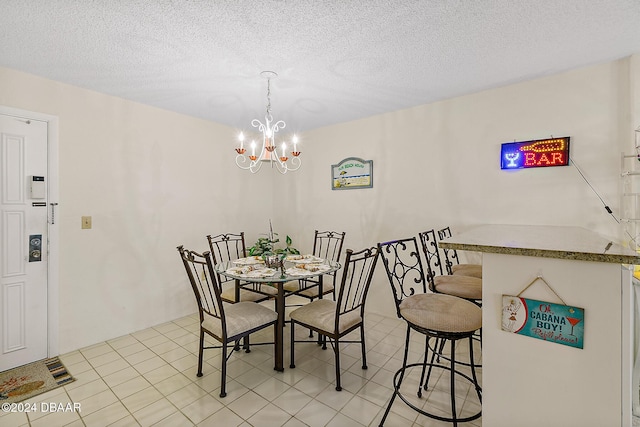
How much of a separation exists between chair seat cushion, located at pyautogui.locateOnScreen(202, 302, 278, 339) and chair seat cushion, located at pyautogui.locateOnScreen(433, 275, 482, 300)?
1.34 metres

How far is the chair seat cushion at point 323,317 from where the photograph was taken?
2.14m

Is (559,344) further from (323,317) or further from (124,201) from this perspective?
(124,201)

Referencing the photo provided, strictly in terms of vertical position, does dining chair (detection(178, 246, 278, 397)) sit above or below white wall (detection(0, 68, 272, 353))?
below

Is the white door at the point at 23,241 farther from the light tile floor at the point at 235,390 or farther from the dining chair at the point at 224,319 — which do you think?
the dining chair at the point at 224,319

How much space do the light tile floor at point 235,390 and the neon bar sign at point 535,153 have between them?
1.80 m

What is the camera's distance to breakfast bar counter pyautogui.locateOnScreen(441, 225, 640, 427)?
106 cm

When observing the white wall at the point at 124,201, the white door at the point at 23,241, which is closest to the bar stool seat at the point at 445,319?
the white wall at the point at 124,201

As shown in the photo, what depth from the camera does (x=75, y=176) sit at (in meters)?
2.66

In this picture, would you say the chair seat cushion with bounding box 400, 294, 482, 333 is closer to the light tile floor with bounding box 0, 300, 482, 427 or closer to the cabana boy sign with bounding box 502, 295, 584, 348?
the cabana boy sign with bounding box 502, 295, 584, 348

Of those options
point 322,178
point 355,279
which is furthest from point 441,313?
point 322,178

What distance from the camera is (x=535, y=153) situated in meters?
2.50

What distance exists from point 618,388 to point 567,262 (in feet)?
1.63

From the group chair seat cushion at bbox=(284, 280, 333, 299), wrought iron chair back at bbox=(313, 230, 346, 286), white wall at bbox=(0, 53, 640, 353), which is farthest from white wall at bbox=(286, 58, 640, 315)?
chair seat cushion at bbox=(284, 280, 333, 299)

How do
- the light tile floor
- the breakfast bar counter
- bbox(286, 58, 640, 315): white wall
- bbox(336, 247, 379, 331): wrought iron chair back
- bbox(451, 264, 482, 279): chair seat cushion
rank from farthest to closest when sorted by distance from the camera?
1. bbox(451, 264, 482, 279): chair seat cushion
2. bbox(286, 58, 640, 315): white wall
3. bbox(336, 247, 379, 331): wrought iron chair back
4. the light tile floor
5. the breakfast bar counter
